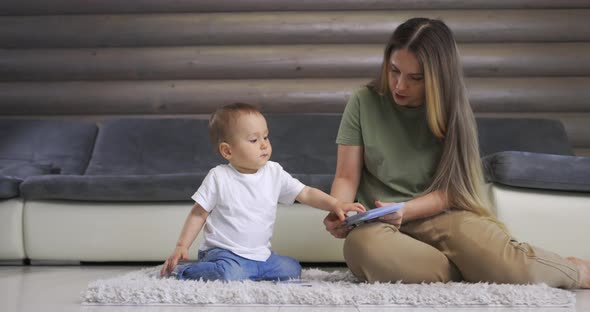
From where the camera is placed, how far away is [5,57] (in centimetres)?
442

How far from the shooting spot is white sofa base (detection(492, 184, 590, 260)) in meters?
2.72

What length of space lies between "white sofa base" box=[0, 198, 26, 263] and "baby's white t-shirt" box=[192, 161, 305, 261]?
3.51ft

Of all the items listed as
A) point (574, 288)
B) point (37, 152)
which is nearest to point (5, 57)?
point (37, 152)

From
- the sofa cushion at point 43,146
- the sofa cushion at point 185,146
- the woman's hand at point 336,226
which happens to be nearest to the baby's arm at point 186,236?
the woman's hand at point 336,226

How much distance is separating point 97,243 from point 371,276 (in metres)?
1.35

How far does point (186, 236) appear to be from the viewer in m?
2.29

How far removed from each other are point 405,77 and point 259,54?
7.18 ft

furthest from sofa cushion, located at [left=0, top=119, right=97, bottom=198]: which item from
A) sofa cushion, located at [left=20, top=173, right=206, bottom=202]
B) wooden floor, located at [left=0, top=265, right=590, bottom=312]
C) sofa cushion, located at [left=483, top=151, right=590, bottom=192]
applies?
sofa cushion, located at [left=483, top=151, right=590, bottom=192]

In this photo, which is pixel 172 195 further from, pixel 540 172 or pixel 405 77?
pixel 540 172

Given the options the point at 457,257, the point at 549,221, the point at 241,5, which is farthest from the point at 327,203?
the point at 241,5

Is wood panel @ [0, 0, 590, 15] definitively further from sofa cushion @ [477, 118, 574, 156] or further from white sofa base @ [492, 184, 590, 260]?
white sofa base @ [492, 184, 590, 260]

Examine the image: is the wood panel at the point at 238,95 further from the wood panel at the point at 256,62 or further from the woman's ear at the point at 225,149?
the woman's ear at the point at 225,149

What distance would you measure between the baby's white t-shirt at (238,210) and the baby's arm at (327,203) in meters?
0.11

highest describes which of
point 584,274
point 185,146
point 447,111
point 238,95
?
point 447,111
